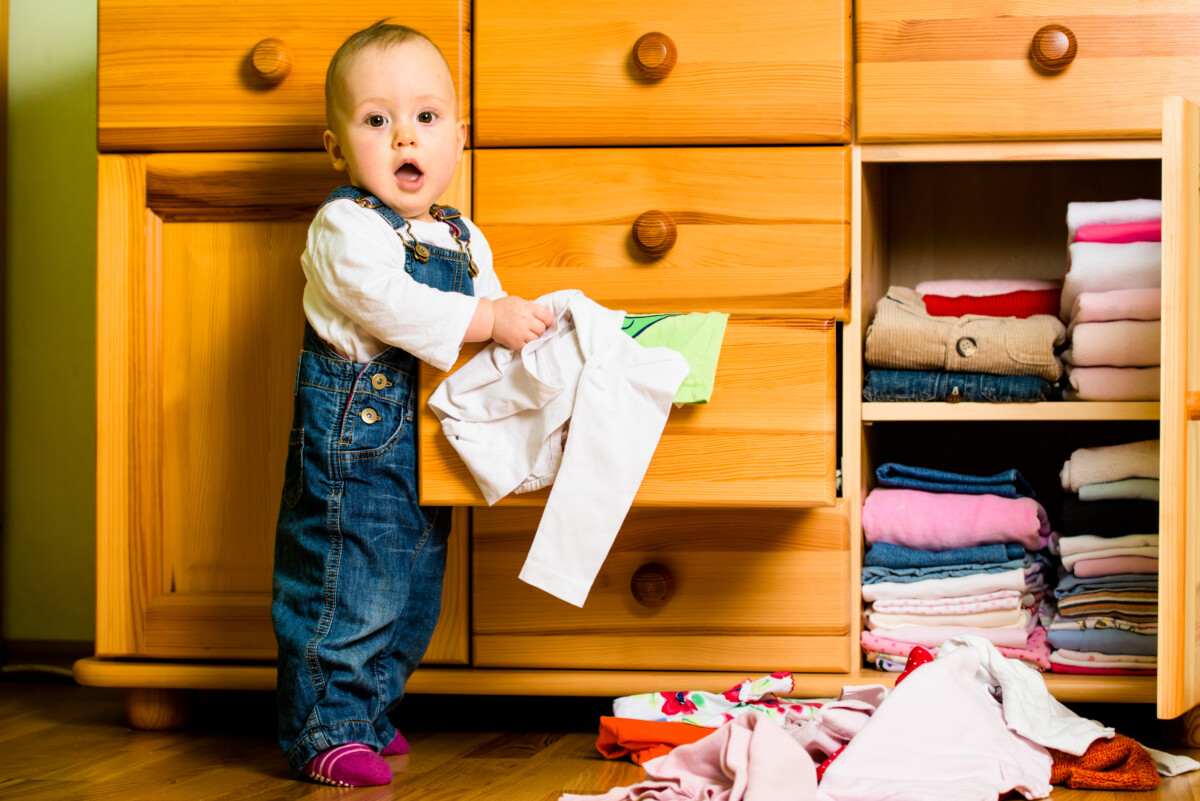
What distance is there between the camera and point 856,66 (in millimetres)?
1188

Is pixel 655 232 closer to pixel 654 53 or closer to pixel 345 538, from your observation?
pixel 654 53

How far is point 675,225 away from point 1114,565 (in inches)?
24.2

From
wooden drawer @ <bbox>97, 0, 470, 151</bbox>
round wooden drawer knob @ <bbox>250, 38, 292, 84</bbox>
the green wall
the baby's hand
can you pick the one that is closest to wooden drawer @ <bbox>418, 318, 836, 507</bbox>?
the baby's hand

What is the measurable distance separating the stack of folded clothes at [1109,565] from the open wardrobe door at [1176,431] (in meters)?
0.13

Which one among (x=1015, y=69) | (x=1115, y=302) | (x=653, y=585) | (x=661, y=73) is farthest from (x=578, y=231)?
(x=1115, y=302)

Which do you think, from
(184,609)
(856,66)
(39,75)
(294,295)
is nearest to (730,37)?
(856,66)

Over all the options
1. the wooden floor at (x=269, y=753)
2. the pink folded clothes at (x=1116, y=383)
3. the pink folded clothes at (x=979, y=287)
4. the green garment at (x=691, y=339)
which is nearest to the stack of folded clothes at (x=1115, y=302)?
the pink folded clothes at (x=1116, y=383)

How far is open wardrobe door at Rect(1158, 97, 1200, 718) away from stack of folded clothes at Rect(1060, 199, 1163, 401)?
0.49 feet

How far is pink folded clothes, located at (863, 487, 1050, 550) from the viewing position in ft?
4.07

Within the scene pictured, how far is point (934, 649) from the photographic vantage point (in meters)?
1.21

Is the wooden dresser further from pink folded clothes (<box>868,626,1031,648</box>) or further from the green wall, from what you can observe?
the green wall

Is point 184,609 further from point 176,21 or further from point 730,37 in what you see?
point 730,37

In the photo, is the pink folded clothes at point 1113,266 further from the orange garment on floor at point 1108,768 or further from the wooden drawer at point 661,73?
the orange garment on floor at point 1108,768

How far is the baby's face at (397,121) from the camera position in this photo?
1.08 metres
